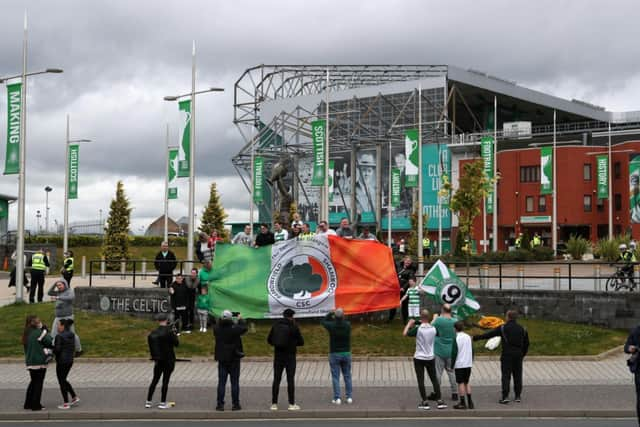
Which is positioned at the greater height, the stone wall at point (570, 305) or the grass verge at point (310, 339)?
the stone wall at point (570, 305)

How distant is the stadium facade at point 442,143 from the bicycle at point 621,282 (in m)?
48.1

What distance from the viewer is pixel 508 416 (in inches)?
497

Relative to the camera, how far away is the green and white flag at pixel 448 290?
18.7 meters

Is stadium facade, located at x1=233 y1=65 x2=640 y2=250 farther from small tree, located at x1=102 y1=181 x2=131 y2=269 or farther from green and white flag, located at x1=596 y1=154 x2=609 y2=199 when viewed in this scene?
small tree, located at x1=102 y1=181 x2=131 y2=269

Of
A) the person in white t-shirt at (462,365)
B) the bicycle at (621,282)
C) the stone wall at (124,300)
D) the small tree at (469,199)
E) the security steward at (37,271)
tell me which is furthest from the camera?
the small tree at (469,199)

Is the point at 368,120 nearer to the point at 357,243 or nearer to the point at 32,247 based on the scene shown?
the point at 32,247

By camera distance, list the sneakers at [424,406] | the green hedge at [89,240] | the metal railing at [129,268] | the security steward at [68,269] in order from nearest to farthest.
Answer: the sneakers at [424,406] < the metal railing at [129,268] < the security steward at [68,269] < the green hedge at [89,240]

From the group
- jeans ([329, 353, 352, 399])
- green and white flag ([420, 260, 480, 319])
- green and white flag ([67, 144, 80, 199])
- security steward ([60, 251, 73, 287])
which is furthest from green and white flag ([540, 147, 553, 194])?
jeans ([329, 353, 352, 399])

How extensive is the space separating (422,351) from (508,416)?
174cm

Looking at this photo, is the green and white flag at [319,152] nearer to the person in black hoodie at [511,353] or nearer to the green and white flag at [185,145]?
the green and white flag at [185,145]

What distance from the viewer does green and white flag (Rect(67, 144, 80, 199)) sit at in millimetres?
39250

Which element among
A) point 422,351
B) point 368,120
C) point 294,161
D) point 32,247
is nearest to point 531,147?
point 368,120

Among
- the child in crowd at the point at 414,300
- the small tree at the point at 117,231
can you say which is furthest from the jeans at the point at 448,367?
the small tree at the point at 117,231

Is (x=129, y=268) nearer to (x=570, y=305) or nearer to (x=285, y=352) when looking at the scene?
(x=570, y=305)
